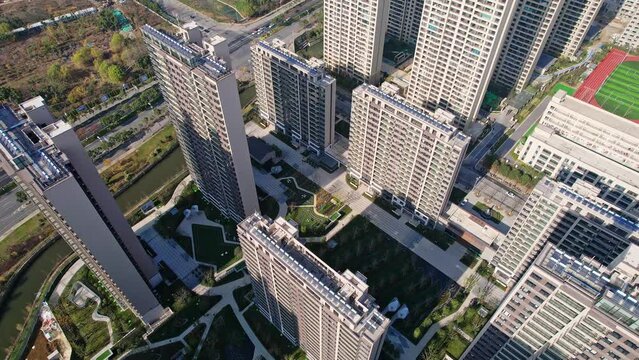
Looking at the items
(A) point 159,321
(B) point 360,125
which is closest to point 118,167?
(A) point 159,321

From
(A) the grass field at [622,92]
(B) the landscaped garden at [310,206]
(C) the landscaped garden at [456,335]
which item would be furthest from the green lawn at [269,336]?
(A) the grass field at [622,92]

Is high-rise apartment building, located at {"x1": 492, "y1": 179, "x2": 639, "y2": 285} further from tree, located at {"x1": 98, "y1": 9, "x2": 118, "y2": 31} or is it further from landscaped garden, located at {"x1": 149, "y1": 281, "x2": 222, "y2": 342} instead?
tree, located at {"x1": 98, "y1": 9, "x2": 118, "y2": 31}

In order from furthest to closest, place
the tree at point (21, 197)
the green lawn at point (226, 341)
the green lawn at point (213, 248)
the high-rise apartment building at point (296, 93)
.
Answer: the tree at point (21, 197), the high-rise apartment building at point (296, 93), the green lawn at point (213, 248), the green lawn at point (226, 341)

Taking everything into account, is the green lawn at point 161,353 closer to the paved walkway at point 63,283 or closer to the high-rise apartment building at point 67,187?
the high-rise apartment building at point 67,187

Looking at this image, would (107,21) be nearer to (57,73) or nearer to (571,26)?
(57,73)

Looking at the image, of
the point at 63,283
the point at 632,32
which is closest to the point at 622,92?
the point at 632,32

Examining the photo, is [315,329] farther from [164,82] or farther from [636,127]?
[636,127]
